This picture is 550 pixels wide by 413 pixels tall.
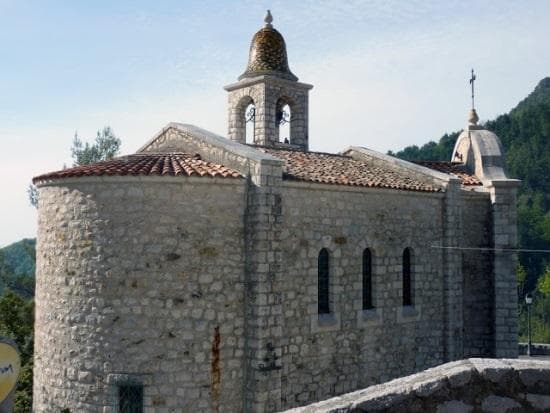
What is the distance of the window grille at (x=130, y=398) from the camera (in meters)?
10.2

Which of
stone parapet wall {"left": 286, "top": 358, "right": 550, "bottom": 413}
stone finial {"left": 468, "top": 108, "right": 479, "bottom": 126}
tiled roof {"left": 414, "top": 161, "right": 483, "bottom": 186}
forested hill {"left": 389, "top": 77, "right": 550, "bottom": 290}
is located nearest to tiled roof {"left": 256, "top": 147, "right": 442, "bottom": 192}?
tiled roof {"left": 414, "top": 161, "right": 483, "bottom": 186}

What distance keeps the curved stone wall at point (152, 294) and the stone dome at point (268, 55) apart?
6780 mm

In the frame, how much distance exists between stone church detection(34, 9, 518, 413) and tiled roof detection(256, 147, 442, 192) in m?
0.08

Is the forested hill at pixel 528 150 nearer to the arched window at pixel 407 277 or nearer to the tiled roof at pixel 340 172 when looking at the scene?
the tiled roof at pixel 340 172

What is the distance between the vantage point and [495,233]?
1576 centimetres

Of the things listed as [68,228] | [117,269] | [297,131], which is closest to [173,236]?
[117,269]

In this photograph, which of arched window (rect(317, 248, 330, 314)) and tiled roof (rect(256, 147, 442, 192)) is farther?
tiled roof (rect(256, 147, 442, 192))

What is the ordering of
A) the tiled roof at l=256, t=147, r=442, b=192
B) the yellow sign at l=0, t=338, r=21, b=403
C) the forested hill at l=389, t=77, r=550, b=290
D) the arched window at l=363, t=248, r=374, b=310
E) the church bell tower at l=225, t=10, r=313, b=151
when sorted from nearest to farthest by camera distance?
the yellow sign at l=0, t=338, r=21, b=403 < the tiled roof at l=256, t=147, r=442, b=192 < the arched window at l=363, t=248, r=374, b=310 < the church bell tower at l=225, t=10, r=313, b=151 < the forested hill at l=389, t=77, r=550, b=290

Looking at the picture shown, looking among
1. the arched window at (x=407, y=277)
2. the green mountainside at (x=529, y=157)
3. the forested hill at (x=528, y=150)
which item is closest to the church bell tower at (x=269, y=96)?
the arched window at (x=407, y=277)

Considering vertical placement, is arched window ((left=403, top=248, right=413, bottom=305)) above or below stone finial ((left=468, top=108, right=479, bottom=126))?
below

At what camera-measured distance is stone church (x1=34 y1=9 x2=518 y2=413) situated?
10.3m

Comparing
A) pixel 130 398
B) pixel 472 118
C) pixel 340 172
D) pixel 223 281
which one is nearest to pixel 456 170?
pixel 472 118

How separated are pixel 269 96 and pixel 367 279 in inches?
237

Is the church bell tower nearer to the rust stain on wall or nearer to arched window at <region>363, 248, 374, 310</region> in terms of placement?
arched window at <region>363, 248, 374, 310</region>
